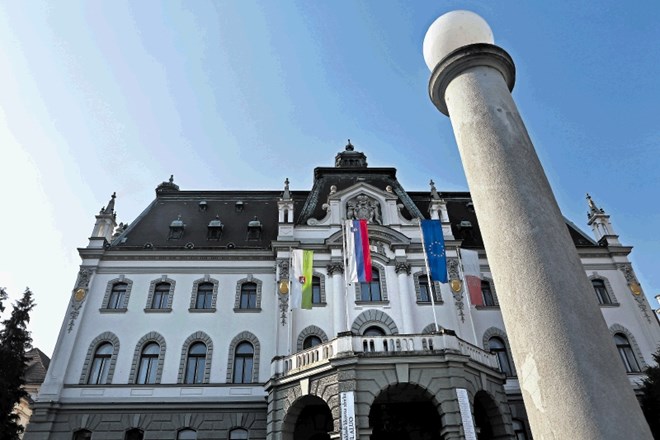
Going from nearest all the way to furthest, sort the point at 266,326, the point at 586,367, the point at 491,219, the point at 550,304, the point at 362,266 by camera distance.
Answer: the point at 586,367 → the point at 550,304 → the point at 491,219 → the point at 362,266 → the point at 266,326

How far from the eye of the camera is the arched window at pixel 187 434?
2212 centimetres

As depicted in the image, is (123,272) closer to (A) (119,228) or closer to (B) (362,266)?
(A) (119,228)

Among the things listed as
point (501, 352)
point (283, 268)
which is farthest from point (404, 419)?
point (283, 268)

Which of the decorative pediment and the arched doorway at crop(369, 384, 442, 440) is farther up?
the decorative pediment

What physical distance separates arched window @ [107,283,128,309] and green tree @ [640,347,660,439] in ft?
83.7

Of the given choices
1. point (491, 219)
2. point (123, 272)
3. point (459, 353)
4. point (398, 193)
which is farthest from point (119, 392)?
point (491, 219)

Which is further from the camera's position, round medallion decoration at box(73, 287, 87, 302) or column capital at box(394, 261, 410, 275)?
column capital at box(394, 261, 410, 275)

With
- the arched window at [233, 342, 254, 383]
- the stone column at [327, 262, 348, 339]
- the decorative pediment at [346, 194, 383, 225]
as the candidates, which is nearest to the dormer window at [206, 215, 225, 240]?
the arched window at [233, 342, 254, 383]

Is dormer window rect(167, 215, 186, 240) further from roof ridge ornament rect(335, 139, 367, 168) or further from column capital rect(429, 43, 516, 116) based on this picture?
column capital rect(429, 43, 516, 116)

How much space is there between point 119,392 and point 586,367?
2329 cm

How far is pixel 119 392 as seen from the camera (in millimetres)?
22938

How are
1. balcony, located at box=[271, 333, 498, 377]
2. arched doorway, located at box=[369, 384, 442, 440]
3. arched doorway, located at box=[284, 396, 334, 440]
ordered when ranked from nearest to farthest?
balcony, located at box=[271, 333, 498, 377]
arched doorway, located at box=[369, 384, 442, 440]
arched doorway, located at box=[284, 396, 334, 440]

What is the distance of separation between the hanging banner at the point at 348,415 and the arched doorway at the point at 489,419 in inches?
231

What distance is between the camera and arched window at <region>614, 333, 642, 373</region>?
2469 centimetres
